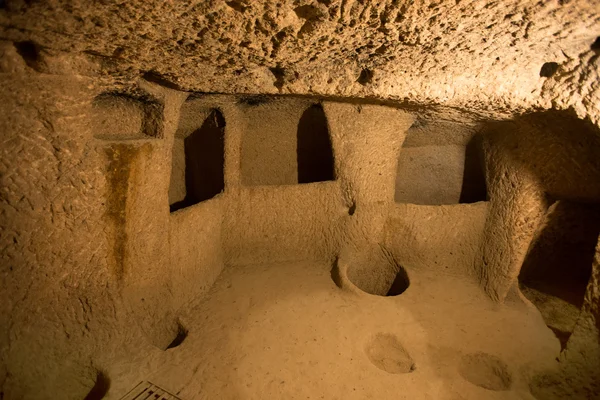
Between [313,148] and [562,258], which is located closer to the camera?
[313,148]

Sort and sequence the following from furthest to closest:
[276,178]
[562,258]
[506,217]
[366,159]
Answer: [562,258]
[276,178]
[366,159]
[506,217]

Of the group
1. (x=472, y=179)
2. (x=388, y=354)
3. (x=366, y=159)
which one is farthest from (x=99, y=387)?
(x=472, y=179)

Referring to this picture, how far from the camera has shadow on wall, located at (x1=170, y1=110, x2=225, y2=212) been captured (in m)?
4.07

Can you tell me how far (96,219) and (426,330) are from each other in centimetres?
300

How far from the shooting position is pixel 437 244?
14.0 ft

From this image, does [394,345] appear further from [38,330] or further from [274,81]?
[38,330]

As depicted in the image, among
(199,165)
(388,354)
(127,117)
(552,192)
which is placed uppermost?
(127,117)

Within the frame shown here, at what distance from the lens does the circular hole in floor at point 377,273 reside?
4242 millimetres

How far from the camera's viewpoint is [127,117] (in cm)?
294

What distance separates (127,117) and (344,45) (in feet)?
6.23


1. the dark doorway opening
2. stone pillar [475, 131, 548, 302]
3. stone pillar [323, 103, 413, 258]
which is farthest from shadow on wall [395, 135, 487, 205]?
the dark doorway opening

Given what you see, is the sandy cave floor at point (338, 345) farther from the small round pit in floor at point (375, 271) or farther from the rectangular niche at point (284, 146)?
the rectangular niche at point (284, 146)

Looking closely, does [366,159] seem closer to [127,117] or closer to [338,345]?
[338,345]

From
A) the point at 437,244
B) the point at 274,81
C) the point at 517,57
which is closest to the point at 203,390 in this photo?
the point at 274,81
